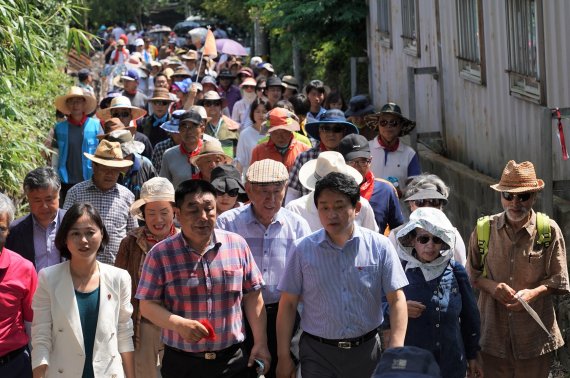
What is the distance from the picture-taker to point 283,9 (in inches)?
853

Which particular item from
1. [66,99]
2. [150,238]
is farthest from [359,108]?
[150,238]

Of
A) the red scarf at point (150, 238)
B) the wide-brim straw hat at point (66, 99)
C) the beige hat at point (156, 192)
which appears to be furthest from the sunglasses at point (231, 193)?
the wide-brim straw hat at point (66, 99)

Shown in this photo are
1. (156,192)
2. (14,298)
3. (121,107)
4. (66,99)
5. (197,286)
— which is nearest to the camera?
(197,286)

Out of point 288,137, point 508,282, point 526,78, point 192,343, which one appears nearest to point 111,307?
point 192,343

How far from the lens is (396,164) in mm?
10250

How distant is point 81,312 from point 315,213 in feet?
7.48

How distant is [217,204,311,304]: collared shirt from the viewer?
23.4ft

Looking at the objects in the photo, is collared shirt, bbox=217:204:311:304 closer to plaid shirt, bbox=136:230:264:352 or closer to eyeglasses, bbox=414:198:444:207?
plaid shirt, bbox=136:230:264:352

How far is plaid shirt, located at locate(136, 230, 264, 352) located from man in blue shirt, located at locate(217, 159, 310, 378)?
78 centimetres

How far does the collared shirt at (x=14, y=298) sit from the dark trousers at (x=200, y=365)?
3.00ft

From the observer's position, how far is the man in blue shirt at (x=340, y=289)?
6.20 meters

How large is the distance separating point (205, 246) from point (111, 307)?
2.18ft

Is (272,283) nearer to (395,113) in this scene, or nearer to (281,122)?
(395,113)

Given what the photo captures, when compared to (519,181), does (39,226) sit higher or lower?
lower
